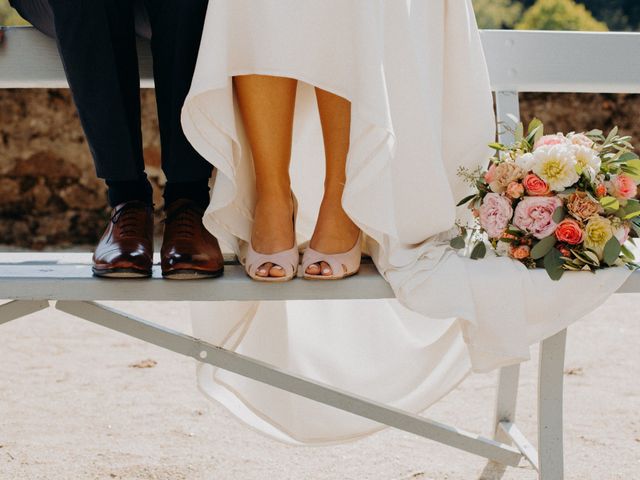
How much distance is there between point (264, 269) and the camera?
1.58 meters

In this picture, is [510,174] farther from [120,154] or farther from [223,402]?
[223,402]

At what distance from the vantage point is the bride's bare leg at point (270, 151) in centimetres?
161

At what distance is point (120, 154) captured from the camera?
168 cm

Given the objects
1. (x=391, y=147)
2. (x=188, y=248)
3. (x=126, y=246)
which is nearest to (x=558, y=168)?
(x=391, y=147)

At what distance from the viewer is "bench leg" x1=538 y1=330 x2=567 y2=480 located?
5.64 ft

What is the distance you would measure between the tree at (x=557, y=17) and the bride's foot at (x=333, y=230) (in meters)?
4.17

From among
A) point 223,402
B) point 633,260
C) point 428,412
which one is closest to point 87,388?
point 223,402

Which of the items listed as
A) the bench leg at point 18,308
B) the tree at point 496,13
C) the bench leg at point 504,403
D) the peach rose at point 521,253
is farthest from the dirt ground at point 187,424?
the tree at point 496,13

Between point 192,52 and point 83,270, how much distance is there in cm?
47

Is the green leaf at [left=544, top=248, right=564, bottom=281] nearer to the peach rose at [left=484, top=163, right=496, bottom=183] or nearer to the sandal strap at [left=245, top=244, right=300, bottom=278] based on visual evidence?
the peach rose at [left=484, top=163, right=496, bottom=183]

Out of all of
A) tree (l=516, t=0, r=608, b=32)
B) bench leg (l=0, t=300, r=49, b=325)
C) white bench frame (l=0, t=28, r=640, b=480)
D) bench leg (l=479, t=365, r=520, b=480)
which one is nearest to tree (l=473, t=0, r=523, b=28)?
tree (l=516, t=0, r=608, b=32)

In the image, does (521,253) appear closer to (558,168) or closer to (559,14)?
(558,168)

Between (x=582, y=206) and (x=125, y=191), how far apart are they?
35.3 inches

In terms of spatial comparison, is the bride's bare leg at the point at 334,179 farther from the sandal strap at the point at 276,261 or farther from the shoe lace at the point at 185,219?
the shoe lace at the point at 185,219
